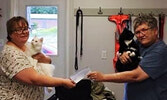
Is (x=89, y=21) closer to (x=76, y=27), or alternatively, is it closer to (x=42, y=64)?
(x=76, y=27)

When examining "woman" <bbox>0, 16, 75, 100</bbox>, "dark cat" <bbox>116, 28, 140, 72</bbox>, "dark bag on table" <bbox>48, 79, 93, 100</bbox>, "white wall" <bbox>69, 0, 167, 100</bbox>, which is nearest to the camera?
"woman" <bbox>0, 16, 75, 100</bbox>

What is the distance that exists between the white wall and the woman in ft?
6.21

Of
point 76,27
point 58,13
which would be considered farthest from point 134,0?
point 58,13

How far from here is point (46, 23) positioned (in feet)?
12.2

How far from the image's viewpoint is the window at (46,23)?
3705 mm

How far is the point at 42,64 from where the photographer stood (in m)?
1.94

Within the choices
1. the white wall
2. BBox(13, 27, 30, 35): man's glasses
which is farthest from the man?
the white wall

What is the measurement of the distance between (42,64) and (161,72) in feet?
3.09

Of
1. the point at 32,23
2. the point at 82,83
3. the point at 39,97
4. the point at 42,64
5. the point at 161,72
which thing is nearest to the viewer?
the point at 161,72

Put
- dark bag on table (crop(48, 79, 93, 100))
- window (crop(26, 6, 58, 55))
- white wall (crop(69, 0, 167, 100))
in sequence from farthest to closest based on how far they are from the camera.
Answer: window (crop(26, 6, 58, 55)) → white wall (crop(69, 0, 167, 100)) → dark bag on table (crop(48, 79, 93, 100))

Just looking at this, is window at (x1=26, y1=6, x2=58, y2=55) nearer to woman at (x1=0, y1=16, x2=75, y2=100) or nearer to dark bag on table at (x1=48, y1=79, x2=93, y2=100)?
dark bag on table at (x1=48, y1=79, x2=93, y2=100)

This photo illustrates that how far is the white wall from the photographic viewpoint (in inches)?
139

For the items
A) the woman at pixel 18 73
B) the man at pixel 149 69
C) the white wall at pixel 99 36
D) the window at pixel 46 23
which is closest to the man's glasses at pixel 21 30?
the woman at pixel 18 73

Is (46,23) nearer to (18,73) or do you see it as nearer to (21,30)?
(21,30)
